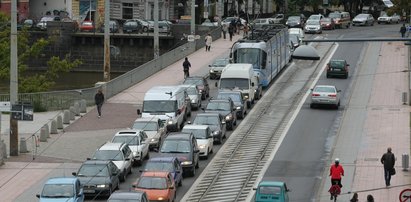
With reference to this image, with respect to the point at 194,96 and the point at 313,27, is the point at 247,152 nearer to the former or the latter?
the point at 194,96

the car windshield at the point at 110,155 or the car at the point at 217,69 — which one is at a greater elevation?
the car at the point at 217,69

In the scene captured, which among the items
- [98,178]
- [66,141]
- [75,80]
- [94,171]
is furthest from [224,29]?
[98,178]

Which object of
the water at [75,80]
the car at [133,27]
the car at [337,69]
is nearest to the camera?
the car at [337,69]

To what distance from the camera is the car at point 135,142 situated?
44562 mm

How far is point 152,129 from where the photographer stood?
48438 millimetres

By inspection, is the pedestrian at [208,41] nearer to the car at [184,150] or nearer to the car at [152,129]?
the car at [152,129]

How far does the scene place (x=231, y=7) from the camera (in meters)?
130

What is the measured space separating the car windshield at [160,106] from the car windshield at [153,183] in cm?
1497

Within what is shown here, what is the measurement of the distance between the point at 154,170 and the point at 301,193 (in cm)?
564

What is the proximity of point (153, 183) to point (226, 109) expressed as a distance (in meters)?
17.2

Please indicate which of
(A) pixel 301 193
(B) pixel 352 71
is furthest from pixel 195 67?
(A) pixel 301 193

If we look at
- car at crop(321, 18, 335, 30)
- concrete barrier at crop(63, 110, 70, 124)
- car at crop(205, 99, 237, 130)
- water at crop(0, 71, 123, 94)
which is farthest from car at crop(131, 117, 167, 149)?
car at crop(321, 18, 335, 30)

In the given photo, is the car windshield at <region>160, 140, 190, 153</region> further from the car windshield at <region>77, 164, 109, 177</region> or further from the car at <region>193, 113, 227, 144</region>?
the car at <region>193, 113, 227, 144</region>

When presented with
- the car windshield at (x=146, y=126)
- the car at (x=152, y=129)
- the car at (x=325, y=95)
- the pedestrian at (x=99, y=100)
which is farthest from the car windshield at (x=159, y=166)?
the car at (x=325, y=95)
